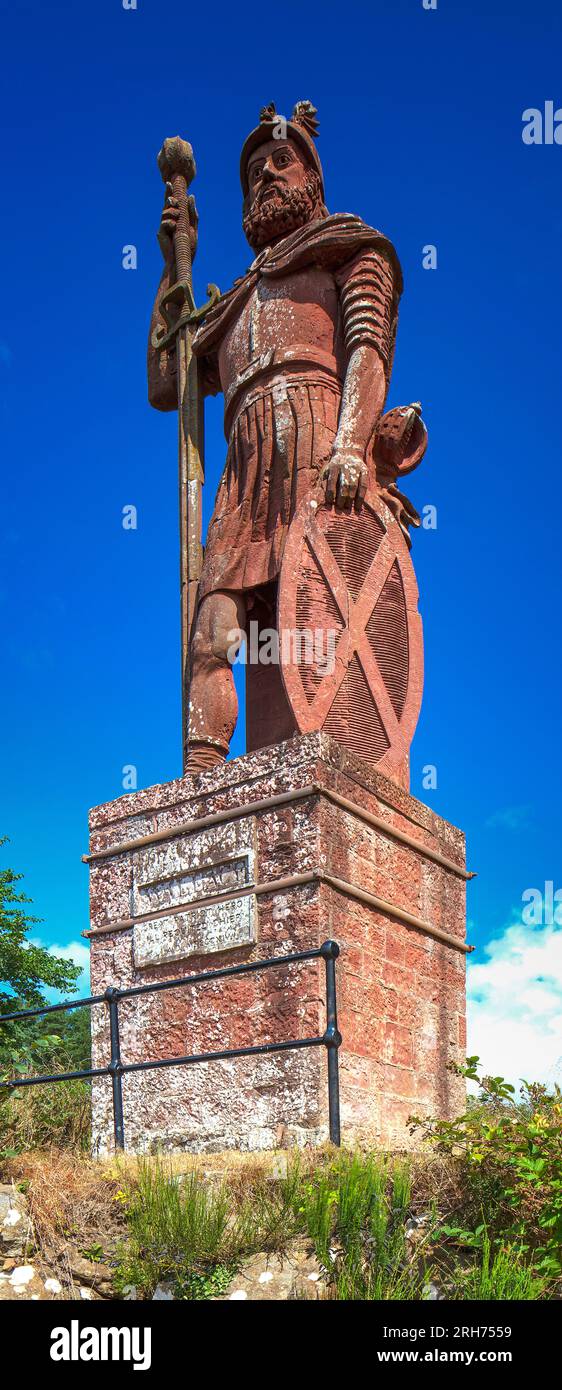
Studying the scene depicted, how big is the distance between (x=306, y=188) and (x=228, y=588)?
264 cm

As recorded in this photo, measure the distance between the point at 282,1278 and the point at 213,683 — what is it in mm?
3572

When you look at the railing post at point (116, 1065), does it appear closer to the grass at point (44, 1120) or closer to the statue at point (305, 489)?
the grass at point (44, 1120)

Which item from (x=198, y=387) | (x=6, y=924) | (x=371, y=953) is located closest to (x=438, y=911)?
(x=371, y=953)

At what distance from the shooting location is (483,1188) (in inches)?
206

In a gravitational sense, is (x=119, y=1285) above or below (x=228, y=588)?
below

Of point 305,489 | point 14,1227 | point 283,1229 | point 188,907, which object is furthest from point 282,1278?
point 305,489

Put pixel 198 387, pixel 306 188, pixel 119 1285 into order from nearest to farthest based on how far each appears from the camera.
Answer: pixel 119 1285 → pixel 306 188 → pixel 198 387

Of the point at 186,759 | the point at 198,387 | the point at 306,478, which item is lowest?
the point at 186,759

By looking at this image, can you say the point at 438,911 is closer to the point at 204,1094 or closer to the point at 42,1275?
the point at 204,1094

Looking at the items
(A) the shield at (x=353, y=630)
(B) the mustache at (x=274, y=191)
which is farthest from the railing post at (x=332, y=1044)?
(B) the mustache at (x=274, y=191)

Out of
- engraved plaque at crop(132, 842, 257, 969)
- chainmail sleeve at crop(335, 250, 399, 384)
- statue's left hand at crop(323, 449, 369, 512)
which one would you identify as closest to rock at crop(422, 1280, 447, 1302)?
engraved plaque at crop(132, 842, 257, 969)

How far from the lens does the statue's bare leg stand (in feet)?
25.4

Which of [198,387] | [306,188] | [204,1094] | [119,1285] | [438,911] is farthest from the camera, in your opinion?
[198,387]
